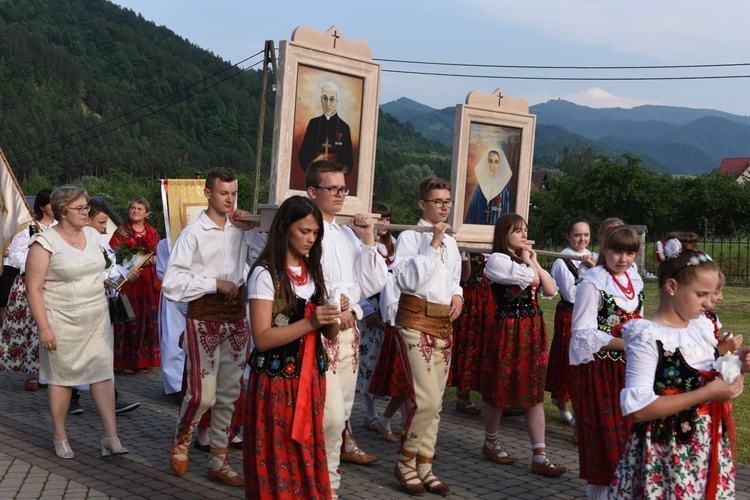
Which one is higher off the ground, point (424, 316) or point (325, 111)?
point (325, 111)

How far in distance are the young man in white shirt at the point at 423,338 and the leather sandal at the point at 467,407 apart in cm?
239

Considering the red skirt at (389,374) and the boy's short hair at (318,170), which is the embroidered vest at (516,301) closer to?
the red skirt at (389,374)

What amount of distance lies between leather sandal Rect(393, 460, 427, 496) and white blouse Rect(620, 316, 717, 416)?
2354mm

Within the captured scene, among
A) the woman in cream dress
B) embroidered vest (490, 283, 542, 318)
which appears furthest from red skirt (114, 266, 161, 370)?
embroidered vest (490, 283, 542, 318)

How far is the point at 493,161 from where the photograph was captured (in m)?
7.68

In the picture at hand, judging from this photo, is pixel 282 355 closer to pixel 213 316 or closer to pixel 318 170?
pixel 318 170

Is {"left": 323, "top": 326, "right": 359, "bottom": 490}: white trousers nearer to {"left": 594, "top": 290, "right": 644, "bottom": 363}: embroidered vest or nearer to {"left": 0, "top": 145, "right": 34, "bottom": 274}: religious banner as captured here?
{"left": 594, "top": 290, "right": 644, "bottom": 363}: embroidered vest

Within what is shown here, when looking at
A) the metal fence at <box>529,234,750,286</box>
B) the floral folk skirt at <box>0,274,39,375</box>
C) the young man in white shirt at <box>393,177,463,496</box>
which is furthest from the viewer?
the metal fence at <box>529,234,750,286</box>

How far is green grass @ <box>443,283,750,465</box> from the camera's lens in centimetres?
752

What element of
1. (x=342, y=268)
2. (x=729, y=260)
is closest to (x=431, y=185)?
(x=342, y=268)

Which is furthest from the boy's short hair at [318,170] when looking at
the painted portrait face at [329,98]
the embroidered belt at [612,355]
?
the embroidered belt at [612,355]

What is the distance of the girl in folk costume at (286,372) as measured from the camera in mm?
4250

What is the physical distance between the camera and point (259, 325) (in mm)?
4258

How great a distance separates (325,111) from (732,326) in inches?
447
